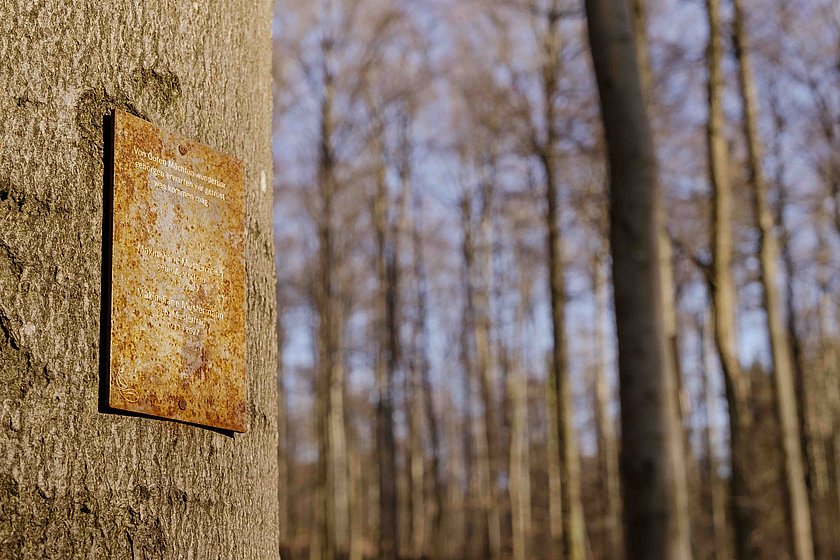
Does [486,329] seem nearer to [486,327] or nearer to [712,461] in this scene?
[486,327]

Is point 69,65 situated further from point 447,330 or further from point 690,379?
point 690,379

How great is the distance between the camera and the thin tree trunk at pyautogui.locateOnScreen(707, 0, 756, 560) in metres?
11.9

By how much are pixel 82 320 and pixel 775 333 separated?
13701mm

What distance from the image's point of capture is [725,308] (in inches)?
477

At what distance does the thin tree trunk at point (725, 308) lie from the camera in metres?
11.9

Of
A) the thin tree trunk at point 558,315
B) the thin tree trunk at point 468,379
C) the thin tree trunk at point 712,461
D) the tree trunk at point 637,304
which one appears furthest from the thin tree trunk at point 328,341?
the tree trunk at point 637,304

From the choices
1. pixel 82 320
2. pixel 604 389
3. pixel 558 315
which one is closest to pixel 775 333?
pixel 558 315

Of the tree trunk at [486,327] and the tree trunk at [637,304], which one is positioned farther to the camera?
the tree trunk at [486,327]

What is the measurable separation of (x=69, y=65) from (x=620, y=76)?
15.4 feet

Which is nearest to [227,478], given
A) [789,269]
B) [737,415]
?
[737,415]

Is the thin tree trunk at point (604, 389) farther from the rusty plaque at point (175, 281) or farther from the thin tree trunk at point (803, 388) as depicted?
the rusty plaque at point (175, 281)

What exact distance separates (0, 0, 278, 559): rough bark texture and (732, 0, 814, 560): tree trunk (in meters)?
12.8

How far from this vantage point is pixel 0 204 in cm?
137

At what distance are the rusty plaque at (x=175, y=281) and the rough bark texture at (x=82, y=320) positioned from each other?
0.03 m
